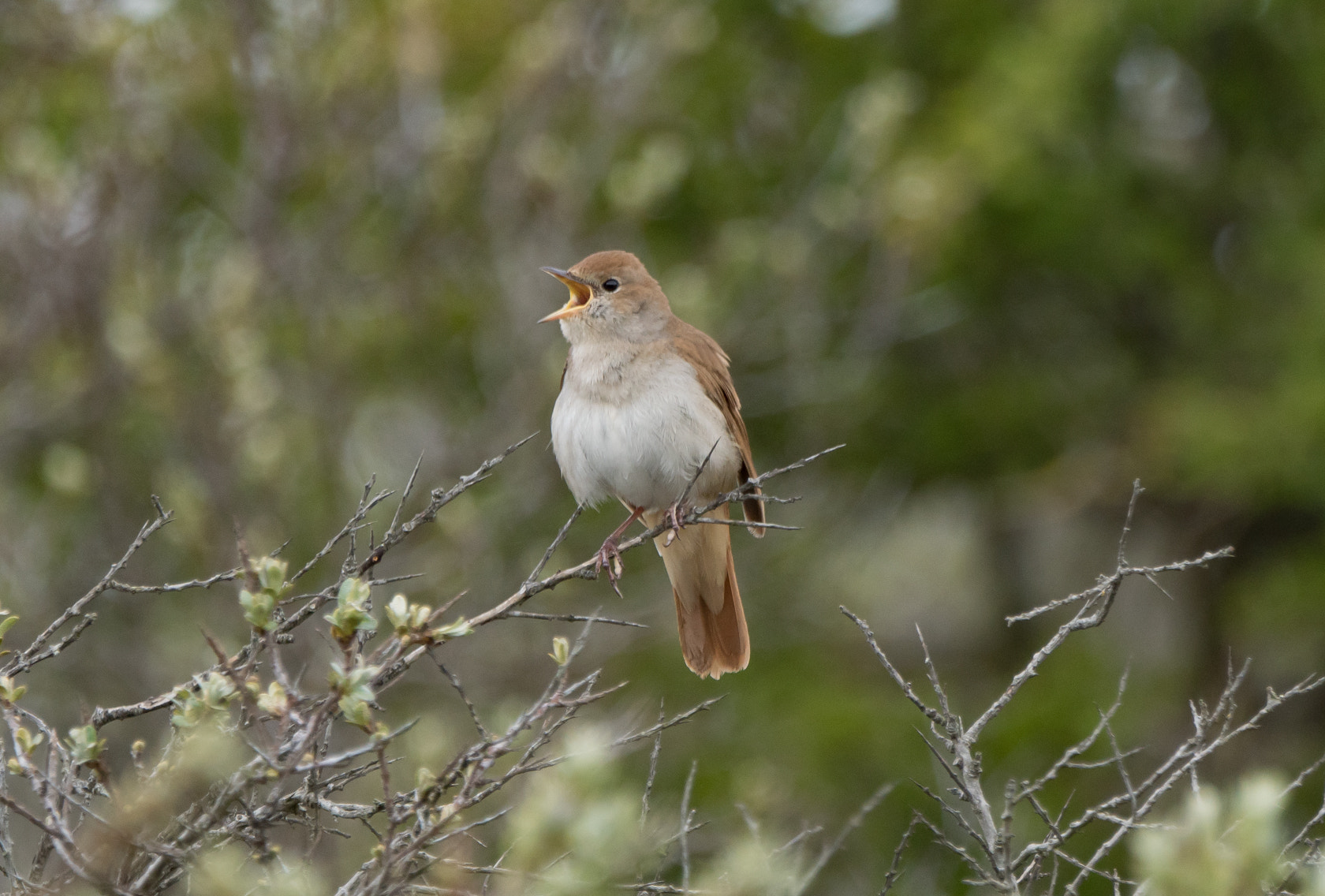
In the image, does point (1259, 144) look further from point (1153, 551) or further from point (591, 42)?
point (591, 42)

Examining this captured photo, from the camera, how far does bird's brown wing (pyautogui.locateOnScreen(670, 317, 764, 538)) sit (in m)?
5.55

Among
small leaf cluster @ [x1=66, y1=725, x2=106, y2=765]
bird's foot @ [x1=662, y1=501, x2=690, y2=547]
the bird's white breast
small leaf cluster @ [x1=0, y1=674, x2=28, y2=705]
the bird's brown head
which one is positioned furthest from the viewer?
the bird's brown head

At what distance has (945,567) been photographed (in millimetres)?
16312

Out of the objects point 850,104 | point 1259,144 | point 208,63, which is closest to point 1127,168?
point 1259,144

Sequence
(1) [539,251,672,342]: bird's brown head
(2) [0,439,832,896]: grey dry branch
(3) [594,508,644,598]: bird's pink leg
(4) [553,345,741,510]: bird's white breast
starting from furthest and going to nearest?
(1) [539,251,672,342]: bird's brown head < (4) [553,345,741,510]: bird's white breast < (3) [594,508,644,598]: bird's pink leg < (2) [0,439,832,896]: grey dry branch

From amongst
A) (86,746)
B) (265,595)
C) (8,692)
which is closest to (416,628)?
(265,595)

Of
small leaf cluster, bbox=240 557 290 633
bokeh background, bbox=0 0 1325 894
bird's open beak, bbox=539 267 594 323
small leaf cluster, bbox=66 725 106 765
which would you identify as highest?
small leaf cluster, bbox=240 557 290 633

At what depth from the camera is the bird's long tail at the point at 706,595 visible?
5.57 m

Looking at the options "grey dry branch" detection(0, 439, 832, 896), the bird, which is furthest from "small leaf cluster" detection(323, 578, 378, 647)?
the bird

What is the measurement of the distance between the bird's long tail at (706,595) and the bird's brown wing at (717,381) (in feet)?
0.59

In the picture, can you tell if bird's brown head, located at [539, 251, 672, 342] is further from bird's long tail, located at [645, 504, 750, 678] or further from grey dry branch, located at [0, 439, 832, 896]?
grey dry branch, located at [0, 439, 832, 896]

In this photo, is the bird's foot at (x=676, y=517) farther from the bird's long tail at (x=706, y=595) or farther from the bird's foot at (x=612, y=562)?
the bird's long tail at (x=706, y=595)

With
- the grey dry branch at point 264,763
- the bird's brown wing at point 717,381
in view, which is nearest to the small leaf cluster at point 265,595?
the grey dry branch at point 264,763

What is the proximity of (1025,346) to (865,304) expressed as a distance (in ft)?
9.49
